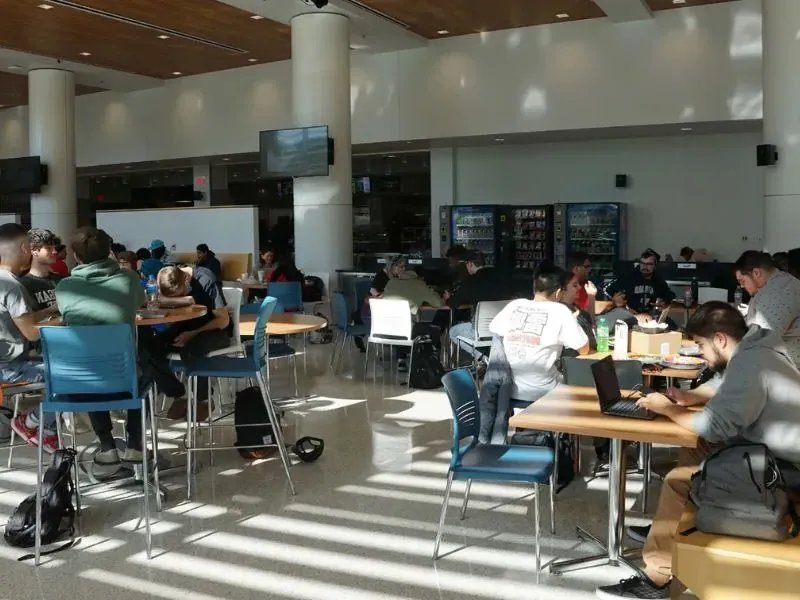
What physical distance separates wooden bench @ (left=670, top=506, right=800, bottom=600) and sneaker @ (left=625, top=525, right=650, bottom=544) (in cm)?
104

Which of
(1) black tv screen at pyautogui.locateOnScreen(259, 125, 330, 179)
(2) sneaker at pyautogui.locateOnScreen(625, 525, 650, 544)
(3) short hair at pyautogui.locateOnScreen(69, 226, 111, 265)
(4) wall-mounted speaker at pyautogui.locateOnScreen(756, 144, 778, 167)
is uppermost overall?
(1) black tv screen at pyautogui.locateOnScreen(259, 125, 330, 179)

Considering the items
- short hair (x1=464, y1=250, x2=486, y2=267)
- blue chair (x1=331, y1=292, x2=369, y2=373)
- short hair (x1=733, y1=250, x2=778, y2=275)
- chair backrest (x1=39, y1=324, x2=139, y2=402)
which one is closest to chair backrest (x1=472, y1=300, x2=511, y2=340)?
short hair (x1=464, y1=250, x2=486, y2=267)

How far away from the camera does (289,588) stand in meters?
3.23

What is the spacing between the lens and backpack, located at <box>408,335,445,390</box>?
287 inches

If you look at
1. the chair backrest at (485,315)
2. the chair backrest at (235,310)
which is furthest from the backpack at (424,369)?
the chair backrest at (235,310)

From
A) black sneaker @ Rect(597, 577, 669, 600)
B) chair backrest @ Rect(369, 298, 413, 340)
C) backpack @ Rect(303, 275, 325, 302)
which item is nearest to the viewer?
black sneaker @ Rect(597, 577, 669, 600)

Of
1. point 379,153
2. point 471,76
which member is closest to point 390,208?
point 379,153

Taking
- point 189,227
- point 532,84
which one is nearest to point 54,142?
point 189,227

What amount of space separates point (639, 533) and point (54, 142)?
12832mm

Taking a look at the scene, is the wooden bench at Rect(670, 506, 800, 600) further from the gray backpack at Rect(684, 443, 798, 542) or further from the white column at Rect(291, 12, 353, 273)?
the white column at Rect(291, 12, 353, 273)

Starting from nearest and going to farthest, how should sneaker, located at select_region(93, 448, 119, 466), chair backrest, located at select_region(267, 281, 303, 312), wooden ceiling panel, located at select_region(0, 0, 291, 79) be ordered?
sneaker, located at select_region(93, 448, 119, 466)
chair backrest, located at select_region(267, 281, 303, 312)
wooden ceiling panel, located at select_region(0, 0, 291, 79)

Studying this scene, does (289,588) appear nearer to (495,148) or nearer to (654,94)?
(654,94)

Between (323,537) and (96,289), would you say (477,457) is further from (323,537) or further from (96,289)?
(96,289)

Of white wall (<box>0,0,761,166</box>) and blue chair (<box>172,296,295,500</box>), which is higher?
white wall (<box>0,0,761,166</box>)
